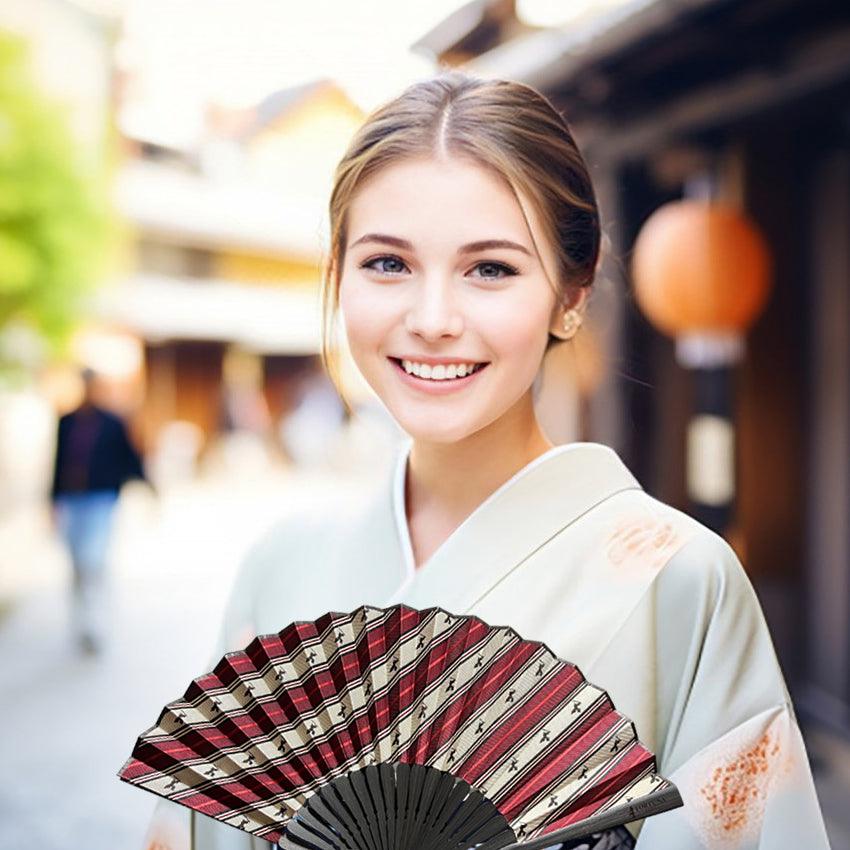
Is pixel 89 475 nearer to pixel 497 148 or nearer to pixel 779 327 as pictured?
pixel 779 327

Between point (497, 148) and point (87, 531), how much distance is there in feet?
18.4

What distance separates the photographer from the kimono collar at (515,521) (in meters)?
1.34

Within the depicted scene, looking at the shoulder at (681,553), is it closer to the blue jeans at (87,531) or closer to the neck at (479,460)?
the neck at (479,460)

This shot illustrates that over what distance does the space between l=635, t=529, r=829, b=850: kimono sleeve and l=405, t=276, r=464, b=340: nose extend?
392 millimetres

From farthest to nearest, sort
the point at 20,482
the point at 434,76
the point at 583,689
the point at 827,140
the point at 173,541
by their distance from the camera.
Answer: the point at 20,482
the point at 173,541
the point at 827,140
the point at 434,76
the point at 583,689

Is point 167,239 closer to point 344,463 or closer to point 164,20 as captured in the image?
point 344,463

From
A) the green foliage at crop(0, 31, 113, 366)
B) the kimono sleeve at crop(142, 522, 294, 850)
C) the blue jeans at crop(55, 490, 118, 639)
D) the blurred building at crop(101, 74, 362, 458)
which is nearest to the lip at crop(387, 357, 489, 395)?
the kimono sleeve at crop(142, 522, 294, 850)

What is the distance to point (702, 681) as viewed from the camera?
1.22 meters

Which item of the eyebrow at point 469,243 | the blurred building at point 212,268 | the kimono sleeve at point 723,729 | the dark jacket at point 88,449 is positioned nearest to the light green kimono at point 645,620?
the kimono sleeve at point 723,729

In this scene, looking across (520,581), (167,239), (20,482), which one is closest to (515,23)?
→ (520,581)

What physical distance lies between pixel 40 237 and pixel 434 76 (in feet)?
32.7

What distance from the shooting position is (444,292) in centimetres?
122

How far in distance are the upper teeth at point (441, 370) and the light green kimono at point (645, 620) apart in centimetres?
21

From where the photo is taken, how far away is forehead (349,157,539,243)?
122cm
